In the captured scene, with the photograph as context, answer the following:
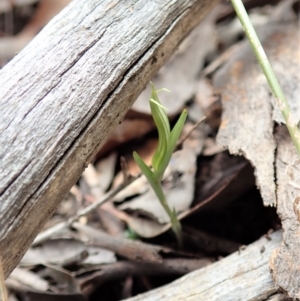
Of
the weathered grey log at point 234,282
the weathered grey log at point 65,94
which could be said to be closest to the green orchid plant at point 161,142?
the weathered grey log at point 65,94

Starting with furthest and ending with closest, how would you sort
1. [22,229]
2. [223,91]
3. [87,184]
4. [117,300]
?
[87,184] < [223,91] < [117,300] < [22,229]

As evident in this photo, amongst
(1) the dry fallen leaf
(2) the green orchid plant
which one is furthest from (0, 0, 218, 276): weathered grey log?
(1) the dry fallen leaf

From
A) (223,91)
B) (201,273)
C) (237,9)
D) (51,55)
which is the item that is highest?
(51,55)

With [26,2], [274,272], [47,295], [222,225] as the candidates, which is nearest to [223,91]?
[222,225]

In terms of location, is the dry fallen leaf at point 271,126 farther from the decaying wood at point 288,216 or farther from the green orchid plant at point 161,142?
the green orchid plant at point 161,142

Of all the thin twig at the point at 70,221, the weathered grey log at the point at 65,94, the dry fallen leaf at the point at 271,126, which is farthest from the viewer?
the thin twig at the point at 70,221

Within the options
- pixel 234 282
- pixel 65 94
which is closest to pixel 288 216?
pixel 234 282

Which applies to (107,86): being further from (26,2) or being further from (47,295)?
(26,2)
